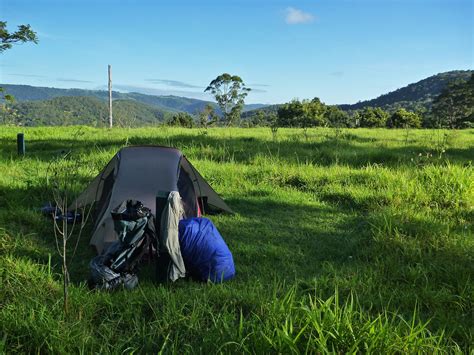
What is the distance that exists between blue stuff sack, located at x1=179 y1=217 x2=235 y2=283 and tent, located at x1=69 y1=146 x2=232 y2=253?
0.88 m

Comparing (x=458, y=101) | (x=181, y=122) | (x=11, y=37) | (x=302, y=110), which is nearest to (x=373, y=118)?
(x=302, y=110)

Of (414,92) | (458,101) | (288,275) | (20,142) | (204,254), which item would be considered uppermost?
(414,92)

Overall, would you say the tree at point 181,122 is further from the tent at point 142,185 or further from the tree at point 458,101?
the tree at point 458,101

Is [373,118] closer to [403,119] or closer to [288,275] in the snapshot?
[403,119]

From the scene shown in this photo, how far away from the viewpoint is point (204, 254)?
3.92 meters

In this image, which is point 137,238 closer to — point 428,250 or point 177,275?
point 177,275

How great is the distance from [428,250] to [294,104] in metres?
46.3

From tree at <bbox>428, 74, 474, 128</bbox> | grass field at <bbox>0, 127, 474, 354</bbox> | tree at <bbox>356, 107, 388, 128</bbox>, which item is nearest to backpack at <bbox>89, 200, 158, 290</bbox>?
grass field at <bbox>0, 127, 474, 354</bbox>

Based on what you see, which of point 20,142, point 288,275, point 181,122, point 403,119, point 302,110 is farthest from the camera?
point 302,110

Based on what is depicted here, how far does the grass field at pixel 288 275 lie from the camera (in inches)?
105

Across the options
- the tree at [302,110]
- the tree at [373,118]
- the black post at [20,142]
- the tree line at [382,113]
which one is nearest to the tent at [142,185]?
the black post at [20,142]

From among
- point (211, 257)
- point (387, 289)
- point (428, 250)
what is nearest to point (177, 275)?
point (211, 257)

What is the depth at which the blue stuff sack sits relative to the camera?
3871 millimetres

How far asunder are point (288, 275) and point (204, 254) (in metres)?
0.84
